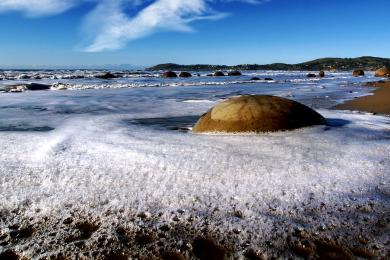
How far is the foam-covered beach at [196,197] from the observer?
7.75 ft

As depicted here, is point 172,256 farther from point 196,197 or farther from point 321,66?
point 321,66

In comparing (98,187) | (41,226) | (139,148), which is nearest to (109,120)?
(139,148)

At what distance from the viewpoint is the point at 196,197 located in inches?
121

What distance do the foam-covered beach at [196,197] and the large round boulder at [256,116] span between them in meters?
0.38

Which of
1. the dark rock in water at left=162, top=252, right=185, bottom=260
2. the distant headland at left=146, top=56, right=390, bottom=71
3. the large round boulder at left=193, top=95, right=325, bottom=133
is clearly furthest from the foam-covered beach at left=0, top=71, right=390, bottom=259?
the distant headland at left=146, top=56, right=390, bottom=71

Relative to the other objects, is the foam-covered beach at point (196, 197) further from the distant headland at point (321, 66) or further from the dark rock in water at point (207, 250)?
the distant headland at point (321, 66)

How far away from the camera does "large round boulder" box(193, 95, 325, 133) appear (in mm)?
5613

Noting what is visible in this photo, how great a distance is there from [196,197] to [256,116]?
9.49ft

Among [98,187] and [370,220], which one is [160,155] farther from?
[370,220]

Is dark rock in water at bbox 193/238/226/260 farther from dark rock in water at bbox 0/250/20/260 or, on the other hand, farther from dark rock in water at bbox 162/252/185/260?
dark rock in water at bbox 0/250/20/260

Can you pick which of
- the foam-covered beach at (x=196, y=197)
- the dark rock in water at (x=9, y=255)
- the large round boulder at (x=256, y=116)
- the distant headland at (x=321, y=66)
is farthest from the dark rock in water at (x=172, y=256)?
the distant headland at (x=321, y=66)

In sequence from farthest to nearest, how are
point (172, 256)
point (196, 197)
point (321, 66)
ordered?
1. point (321, 66)
2. point (196, 197)
3. point (172, 256)

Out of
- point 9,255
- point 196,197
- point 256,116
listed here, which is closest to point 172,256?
point 196,197

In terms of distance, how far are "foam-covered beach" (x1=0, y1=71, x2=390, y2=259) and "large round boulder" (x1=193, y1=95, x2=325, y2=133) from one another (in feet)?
1.24
